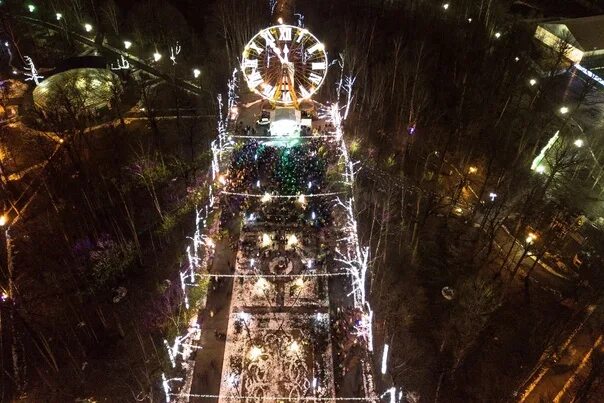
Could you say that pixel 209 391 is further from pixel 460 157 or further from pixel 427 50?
pixel 427 50

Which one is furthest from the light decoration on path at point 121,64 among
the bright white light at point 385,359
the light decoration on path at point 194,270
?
the bright white light at point 385,359

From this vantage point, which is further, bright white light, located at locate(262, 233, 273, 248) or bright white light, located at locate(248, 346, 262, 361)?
bright white light, located at locate(262, 233, 273, 248)

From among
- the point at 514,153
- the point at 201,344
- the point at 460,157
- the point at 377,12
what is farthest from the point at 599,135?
the point at 201,344

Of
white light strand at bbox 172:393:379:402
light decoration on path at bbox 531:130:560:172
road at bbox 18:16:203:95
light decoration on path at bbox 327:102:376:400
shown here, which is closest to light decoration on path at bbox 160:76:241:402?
white light strand at bbox 172:393:379:402

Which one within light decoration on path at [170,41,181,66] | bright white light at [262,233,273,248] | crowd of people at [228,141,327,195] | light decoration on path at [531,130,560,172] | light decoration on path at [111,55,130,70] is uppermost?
light decoration on path at [170,41,181,66]

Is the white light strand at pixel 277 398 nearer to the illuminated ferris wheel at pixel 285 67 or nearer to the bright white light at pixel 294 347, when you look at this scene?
the bright white light at pixel 294 347

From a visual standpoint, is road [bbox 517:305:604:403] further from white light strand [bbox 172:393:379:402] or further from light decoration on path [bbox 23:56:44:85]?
light decoration on path [bbox 23:56:44:85]

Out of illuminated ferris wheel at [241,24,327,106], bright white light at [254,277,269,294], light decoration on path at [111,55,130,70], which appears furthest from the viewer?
light decoration on path at [111,55,130,70]
